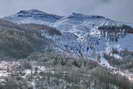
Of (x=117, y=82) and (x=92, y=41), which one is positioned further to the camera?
(x=92, y=41)

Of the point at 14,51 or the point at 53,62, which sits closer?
the point at 53,62

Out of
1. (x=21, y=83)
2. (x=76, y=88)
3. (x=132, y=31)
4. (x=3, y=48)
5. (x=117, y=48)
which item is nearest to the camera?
(x=21, y=83)

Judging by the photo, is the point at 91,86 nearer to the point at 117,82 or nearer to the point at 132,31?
the point at 117,82

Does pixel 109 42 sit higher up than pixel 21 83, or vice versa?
pixel 21 83

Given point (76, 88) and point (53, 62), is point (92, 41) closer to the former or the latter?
point (53, 62)

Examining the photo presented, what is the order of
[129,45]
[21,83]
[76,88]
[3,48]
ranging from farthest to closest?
[129,45]
[3,48]
[76,88]
[21,83]

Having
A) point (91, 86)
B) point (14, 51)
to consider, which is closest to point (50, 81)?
point (91, 86)

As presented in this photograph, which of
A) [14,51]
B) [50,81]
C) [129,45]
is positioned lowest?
[129,45]

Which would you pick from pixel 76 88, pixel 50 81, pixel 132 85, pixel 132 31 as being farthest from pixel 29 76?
pixel 132 31

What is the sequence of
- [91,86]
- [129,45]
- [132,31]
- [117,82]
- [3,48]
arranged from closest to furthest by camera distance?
1. [91,86]
2. [117,82]
3. [3,48]
4. [129,45]
5. [132,31]
